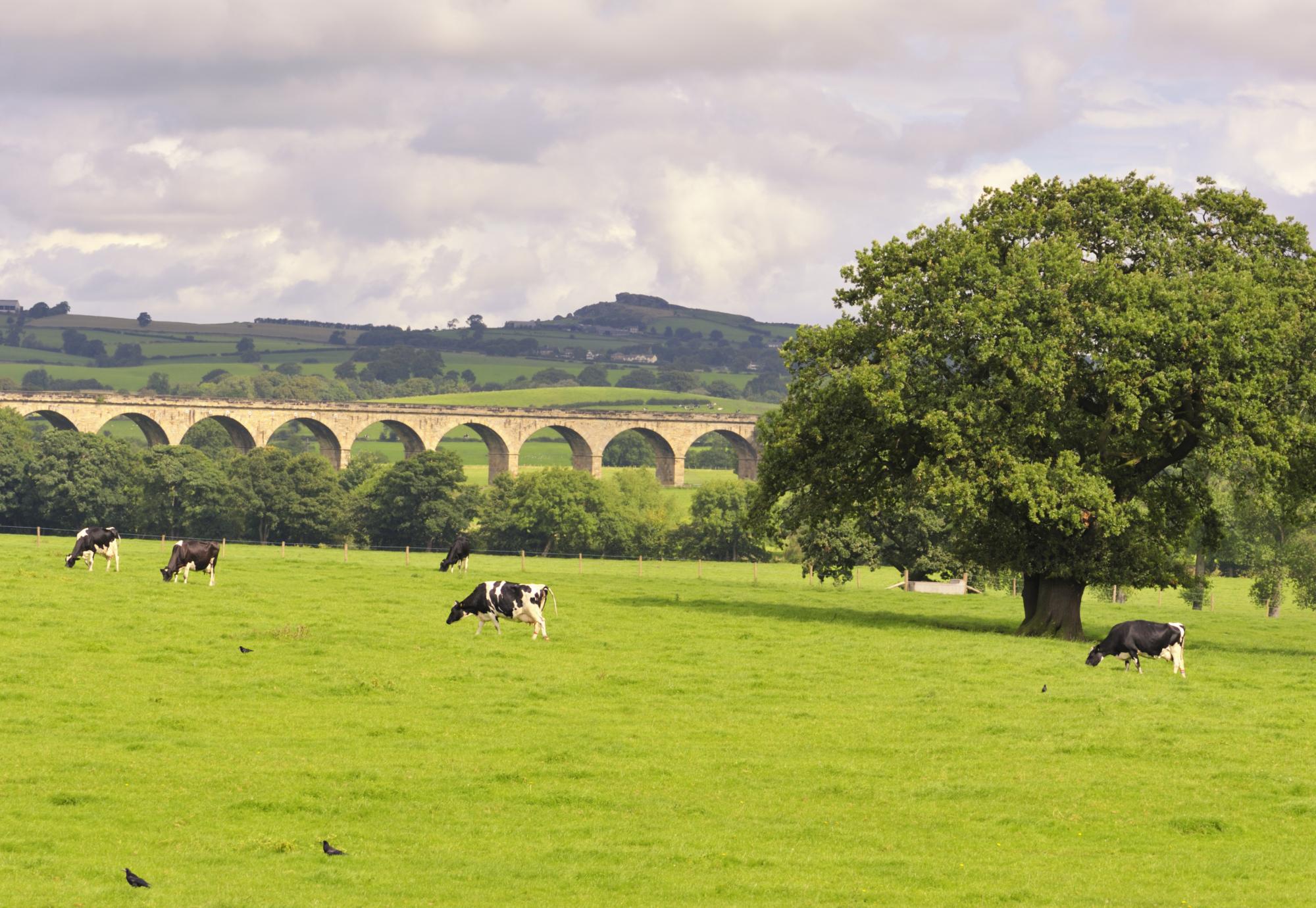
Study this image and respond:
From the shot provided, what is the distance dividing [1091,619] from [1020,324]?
15.6 metres

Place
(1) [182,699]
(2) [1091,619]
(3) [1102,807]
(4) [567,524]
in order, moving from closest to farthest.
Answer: (3) [1102,807] < (1) [182,699] < (2) [1091,619] < (4) [567,524]

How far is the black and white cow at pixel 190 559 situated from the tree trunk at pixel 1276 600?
4857 centimetres

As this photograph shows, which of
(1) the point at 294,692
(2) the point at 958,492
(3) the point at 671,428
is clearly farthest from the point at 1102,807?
(3) the point at 671,428

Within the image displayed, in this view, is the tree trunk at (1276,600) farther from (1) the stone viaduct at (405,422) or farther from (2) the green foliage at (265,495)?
(2) the green foliage at (265,495)

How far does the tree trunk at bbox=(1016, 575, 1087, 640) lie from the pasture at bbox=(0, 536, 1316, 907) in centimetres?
231

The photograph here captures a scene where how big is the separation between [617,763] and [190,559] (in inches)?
972

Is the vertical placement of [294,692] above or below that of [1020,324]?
below

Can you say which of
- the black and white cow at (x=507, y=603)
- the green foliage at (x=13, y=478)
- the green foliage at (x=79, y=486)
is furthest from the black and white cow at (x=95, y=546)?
the green foliage at (x=13, y=478)

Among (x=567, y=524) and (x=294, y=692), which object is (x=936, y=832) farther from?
(x=567, y=524)

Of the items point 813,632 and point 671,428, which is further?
point 671,428

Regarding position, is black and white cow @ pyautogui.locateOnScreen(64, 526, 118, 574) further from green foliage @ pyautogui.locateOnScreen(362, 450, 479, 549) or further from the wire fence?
green foliage @ pyautogui.locateOnScreen(362, 450, 479, 549)

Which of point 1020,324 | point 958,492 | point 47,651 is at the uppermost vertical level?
point 1020,324

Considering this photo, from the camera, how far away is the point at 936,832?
58.1 ft

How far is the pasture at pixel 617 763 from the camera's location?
1541cm
